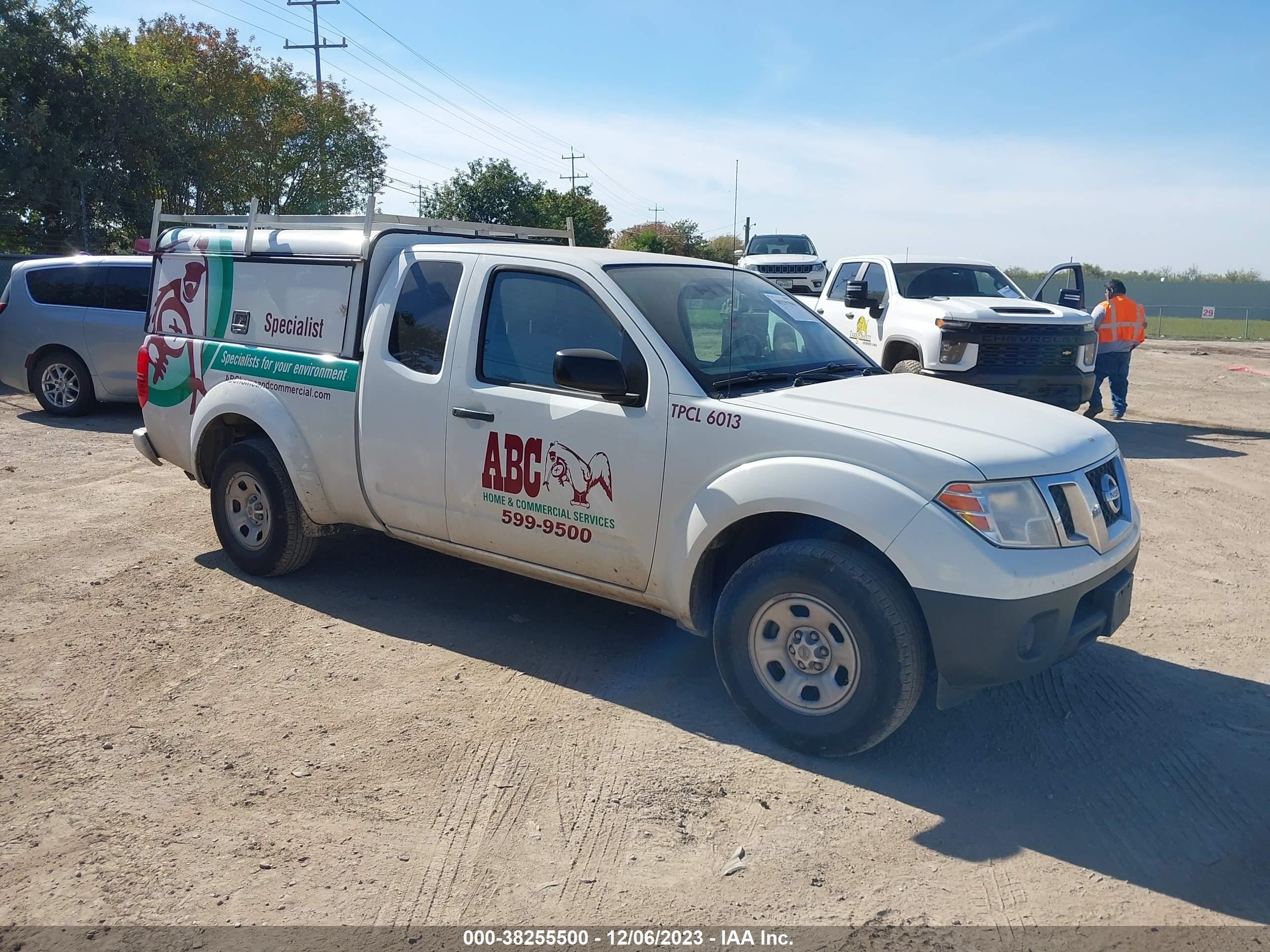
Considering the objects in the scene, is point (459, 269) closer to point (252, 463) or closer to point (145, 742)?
point (252, 463)

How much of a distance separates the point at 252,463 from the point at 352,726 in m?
2.17

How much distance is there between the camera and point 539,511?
4.73 meters

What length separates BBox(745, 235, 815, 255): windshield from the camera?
26078mm

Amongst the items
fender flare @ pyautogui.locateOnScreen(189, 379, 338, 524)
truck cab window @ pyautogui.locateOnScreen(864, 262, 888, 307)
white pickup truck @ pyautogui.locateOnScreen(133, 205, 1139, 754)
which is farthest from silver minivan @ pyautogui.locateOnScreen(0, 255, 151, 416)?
truck cab window @ pyautogui.locateOnScreen(864, 262, 888, 307)

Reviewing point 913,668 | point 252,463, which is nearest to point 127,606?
point 252,463

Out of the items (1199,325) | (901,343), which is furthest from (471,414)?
(1199,325)

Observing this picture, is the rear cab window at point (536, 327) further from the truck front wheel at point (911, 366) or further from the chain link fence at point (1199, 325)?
the chain link fence at point (1199, 325)

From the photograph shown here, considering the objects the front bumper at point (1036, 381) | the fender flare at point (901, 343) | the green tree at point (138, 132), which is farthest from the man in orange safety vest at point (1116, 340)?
the green tree at point (138, 132)

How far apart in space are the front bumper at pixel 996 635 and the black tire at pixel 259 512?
12.3 ft

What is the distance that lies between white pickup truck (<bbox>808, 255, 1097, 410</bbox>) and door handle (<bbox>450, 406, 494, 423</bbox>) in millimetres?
5993

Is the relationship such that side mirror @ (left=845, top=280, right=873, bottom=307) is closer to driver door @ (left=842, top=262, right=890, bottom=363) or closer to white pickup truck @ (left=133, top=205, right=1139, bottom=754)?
driver door @ (left=842, top=262, right=890, bottom=363)

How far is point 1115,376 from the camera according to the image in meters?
13.1

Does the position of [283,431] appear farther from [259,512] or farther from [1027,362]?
[1027,362]

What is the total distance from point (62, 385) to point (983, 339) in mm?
10628
